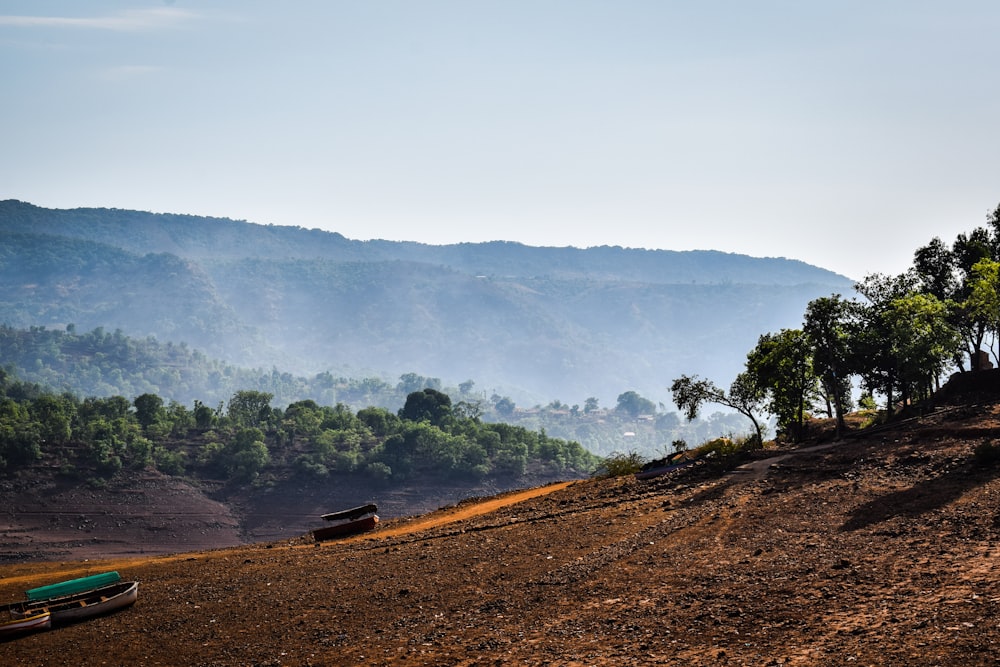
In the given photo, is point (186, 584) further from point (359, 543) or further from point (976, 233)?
point (976, 233)

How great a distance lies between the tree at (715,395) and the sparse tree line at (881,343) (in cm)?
5

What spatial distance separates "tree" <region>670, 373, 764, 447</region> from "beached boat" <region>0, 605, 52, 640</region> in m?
28.1

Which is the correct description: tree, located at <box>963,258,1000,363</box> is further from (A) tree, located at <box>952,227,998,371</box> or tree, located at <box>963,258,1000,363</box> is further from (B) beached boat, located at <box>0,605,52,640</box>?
(B) beached boat, located at <box>0,605,52,640</box>

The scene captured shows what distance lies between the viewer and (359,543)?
126ft

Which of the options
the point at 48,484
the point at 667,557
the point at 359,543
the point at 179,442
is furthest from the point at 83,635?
the point at 179,442

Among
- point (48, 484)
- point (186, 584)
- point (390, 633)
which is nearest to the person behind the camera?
point (390, 633)

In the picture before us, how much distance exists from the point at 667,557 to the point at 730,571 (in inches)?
114

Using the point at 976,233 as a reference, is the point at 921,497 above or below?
below

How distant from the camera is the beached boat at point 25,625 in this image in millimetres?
26672

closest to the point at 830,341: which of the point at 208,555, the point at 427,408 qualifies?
the point at 208,555

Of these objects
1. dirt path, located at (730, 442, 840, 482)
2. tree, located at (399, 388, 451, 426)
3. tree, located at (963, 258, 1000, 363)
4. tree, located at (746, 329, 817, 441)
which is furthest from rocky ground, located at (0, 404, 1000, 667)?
tree, located at (399, 388, 451, 426)

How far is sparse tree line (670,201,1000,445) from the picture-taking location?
143 ft

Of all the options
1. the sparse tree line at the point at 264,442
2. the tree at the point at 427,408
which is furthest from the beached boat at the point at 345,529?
the tree at the point at 427,408

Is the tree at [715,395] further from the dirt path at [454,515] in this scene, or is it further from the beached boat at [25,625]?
the beached boat at [25,625]
